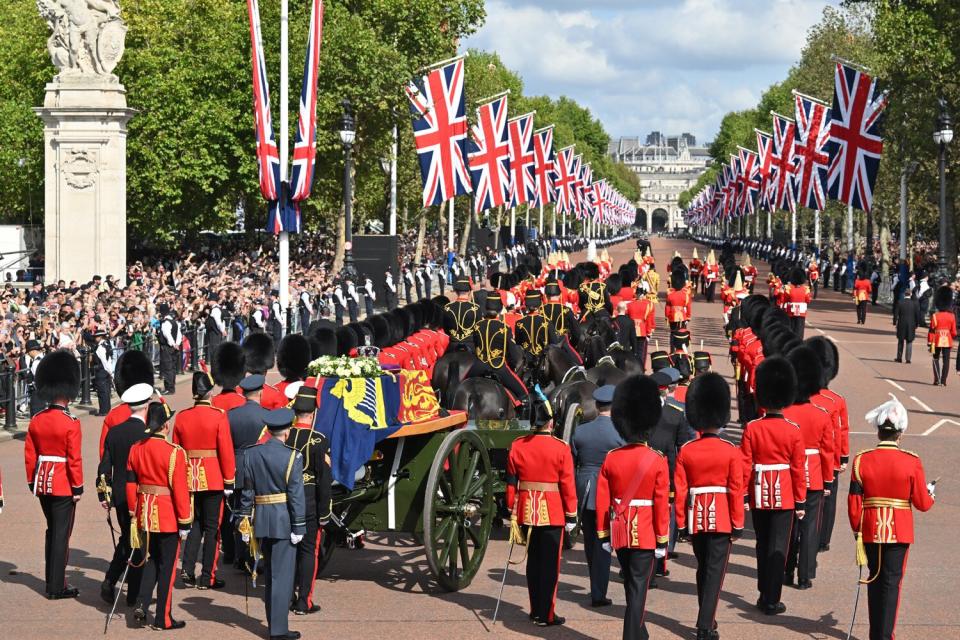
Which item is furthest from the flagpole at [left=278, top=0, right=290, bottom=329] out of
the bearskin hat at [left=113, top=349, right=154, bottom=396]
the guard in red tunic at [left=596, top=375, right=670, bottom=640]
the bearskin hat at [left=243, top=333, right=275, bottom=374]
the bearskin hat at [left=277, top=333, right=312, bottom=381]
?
the guard in red tunic at [left=596, top=375, right=670, bottom=640]

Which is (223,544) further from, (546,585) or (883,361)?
(883,361)

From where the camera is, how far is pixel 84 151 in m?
31.1

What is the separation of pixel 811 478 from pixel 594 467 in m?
1.67

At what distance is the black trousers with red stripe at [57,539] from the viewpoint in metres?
9.83

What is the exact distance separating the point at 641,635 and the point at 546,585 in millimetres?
982

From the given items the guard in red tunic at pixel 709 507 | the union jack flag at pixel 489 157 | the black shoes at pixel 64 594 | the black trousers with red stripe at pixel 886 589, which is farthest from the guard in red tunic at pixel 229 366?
the union jack flag at pixel 489 157

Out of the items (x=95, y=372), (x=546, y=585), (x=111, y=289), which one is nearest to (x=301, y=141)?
(x=111, y=289)

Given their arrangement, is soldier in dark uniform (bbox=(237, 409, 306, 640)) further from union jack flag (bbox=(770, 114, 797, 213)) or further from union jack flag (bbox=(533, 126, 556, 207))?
union jack flag (bbox=(533, 126, 556, 207))

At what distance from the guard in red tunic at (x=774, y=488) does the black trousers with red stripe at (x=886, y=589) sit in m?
1.08

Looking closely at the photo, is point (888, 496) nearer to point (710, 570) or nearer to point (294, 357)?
point (710, 570)

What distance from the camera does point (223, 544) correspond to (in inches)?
441

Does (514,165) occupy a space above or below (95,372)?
above

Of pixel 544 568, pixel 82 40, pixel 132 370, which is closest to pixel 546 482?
pixel 544 568

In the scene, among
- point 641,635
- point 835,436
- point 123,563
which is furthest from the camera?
point 835,436
